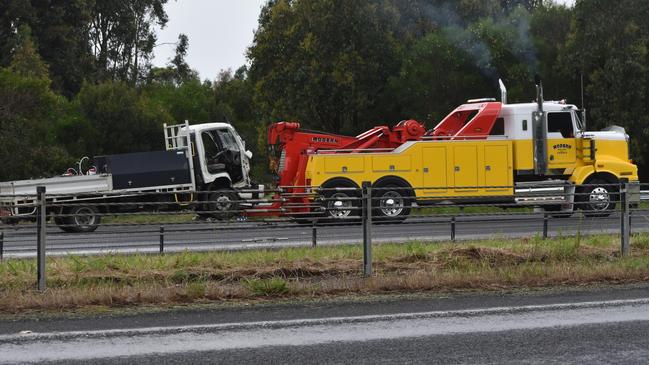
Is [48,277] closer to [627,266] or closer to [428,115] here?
[627,266]

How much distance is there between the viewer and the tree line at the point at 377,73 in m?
33.3

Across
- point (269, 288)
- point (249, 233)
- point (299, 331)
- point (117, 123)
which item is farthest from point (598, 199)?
point (117, 123)

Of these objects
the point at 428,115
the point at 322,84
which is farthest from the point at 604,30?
the point at 322,84

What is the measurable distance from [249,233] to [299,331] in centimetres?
543

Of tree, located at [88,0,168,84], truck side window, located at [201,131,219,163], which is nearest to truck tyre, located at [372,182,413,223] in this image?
truck side window, located at [201,131,219,163]

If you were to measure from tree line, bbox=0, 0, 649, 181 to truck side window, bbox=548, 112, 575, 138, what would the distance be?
31.1 feet

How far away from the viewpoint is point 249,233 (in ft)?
41.6

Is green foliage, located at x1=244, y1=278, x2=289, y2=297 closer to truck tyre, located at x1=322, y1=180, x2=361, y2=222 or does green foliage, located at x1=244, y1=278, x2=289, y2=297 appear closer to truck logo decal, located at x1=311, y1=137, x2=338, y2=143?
truck tyre, located at x1=322, y1=180, x2=361, y2=222

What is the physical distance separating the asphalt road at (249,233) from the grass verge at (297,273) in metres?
0.45

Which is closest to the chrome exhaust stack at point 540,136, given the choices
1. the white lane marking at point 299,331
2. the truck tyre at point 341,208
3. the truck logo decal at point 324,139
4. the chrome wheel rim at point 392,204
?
the truck logo decal at point 324,139

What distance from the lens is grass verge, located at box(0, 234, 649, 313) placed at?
9070 mm

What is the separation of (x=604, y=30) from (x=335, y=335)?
1155 inches

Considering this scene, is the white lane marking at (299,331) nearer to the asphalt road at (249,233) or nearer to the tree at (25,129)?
the asphalt road at (249,233)

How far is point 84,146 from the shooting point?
3869 cm
